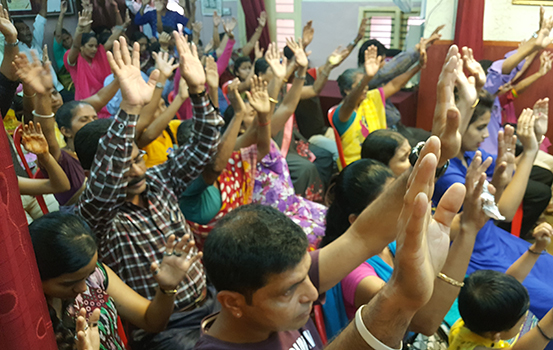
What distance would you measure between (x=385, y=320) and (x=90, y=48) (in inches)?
74.0

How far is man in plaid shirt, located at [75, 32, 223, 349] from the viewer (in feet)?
3.89

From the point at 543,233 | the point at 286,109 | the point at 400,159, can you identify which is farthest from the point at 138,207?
the point at 543,233

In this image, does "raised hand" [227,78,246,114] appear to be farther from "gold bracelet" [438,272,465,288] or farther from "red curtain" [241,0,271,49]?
"red curtain" [241,0,271,49]

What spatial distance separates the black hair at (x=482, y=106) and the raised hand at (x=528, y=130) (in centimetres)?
16

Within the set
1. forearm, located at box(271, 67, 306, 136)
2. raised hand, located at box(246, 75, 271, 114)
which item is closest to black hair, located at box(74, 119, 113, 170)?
raised hand, located at box(246, 75, 271, 114)

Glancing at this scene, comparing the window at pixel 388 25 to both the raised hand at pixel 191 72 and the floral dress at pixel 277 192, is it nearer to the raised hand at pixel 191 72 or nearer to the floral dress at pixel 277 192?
the floral dress at pixel 277 192

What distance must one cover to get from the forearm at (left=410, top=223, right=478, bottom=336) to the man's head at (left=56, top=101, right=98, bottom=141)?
56.4 inches

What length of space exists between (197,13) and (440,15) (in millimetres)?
1930

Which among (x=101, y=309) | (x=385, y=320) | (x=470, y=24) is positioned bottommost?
A: (x=101, y=309)

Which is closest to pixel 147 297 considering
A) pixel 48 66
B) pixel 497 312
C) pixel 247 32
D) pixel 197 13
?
pixel 48 66

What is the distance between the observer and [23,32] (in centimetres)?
143

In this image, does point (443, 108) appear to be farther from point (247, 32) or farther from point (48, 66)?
point (247, 32)

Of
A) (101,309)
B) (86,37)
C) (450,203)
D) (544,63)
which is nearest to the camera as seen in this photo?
(450,203)

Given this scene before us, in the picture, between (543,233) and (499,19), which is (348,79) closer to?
(543,233)
